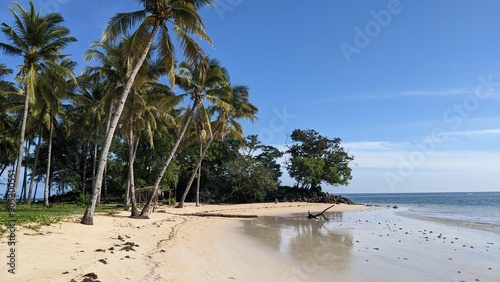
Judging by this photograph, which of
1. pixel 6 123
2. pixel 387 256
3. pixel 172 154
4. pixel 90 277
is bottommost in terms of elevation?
pixel 387 256

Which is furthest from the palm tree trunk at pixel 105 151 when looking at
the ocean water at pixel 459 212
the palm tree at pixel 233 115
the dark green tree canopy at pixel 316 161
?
the dark green tree canopy at pixel 316 161

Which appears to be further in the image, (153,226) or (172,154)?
(172,154)

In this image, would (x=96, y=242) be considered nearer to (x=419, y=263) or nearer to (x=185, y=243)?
(x=185, y=243)

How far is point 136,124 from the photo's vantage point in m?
22.5

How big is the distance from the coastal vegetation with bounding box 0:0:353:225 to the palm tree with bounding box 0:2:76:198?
47 millimetres

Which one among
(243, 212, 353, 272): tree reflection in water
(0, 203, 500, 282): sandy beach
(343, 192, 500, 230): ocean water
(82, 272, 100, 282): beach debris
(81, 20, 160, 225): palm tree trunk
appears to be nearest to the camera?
(82, 272, 100, 282): beach debris

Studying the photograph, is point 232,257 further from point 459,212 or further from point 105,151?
point 459,212

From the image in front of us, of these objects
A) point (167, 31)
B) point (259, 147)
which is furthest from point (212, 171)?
point (167, 31)

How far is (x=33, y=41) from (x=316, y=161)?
3617 centimetres

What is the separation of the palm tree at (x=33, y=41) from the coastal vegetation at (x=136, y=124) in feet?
0.15

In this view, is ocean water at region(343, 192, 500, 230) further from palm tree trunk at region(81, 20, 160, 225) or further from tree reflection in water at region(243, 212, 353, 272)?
palm tree trunk at region(81, 20, 160, 225)

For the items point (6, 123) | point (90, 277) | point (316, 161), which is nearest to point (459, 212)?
point (316, 161)

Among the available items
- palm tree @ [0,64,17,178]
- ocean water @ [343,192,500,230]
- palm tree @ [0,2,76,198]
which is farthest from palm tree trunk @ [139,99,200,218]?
ocean water @ [343,192,500,230]

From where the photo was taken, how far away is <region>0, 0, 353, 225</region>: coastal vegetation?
14.4 meters
